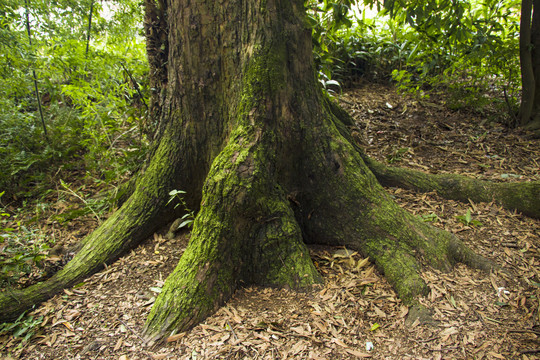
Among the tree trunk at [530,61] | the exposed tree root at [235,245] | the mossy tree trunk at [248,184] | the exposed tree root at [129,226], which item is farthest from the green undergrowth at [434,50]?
the exposed tree root at [129,226]

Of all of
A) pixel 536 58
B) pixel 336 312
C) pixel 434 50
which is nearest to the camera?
pixel 336 312

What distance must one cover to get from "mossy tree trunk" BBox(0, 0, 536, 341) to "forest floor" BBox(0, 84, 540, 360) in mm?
115

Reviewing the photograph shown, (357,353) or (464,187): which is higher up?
(464,187)

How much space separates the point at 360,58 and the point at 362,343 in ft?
18.5

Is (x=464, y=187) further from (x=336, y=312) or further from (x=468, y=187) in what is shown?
(x=336, y=312)

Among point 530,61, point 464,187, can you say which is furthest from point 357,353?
point 530,61

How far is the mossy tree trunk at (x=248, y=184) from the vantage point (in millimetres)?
2156

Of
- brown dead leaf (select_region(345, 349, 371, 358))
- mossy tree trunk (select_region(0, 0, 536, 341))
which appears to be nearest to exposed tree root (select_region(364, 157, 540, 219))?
mossy tree trunk (select_region(0, 0, 536, 341))

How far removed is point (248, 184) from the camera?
215 cm

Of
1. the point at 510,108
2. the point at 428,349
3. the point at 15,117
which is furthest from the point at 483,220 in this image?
the point at 15,117

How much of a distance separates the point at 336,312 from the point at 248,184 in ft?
3.28

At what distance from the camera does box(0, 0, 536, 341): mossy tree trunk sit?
2.16 m

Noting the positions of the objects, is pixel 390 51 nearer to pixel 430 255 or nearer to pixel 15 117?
pixel 430 255

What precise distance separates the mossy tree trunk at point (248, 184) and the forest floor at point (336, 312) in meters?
0.11
